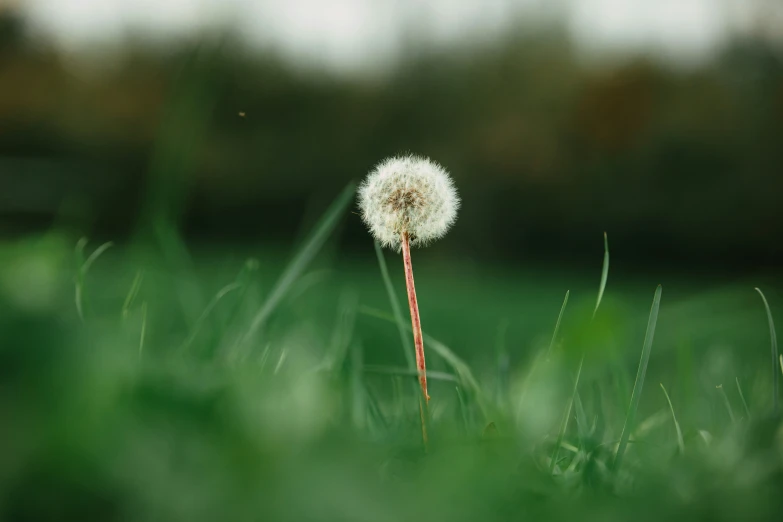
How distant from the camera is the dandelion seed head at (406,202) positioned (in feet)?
3.13

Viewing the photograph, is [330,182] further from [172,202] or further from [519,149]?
[172,202]

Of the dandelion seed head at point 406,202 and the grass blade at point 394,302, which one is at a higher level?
the dandelion seed head at point 406,202

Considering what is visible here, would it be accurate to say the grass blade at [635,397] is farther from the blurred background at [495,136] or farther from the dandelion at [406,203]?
the blurred background at [495,136]

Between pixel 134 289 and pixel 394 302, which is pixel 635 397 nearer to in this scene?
pixel 394 302

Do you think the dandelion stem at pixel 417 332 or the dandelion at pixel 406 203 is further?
the dandelion at pixel 406 203

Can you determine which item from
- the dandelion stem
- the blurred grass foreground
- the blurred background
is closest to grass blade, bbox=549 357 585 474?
the blurred grass foreground

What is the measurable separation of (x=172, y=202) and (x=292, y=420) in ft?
2.11

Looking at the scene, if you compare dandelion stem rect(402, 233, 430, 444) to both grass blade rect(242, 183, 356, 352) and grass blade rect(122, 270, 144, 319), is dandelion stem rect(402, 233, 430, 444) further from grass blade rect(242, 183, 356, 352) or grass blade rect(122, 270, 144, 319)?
grass blade rect(122, 270, 144, 319)

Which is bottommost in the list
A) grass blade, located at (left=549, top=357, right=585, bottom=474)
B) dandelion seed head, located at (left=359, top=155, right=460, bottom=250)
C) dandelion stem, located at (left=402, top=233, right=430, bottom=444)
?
grass blade, located at (left=549, top=357, right=585, bottom=474)

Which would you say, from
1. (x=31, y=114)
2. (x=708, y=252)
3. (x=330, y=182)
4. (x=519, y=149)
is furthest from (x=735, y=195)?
(x=31, y=114)

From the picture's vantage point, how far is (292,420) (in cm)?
42

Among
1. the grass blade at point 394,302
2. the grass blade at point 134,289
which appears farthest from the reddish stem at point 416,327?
the grass blade at point 134,289

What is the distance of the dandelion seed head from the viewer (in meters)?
0.96

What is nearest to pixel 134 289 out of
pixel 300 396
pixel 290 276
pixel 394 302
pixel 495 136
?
pixel 290 276
